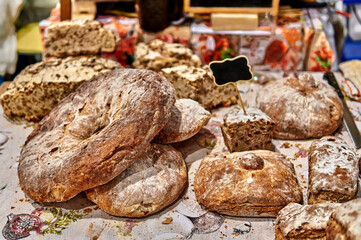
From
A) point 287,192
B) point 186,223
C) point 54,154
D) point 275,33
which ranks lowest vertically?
point 186,223

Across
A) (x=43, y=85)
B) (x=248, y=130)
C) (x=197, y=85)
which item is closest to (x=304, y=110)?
(x=248, y=130)

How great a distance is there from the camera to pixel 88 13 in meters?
3.52

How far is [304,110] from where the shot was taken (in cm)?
253

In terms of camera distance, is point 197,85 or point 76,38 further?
point 76,38

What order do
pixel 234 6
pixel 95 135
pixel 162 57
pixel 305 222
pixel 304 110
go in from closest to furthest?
1. pixel 305 222
2. pixel 95 135
3. pixel 304 110
4. pixel 162 57
5. pixel 234 6

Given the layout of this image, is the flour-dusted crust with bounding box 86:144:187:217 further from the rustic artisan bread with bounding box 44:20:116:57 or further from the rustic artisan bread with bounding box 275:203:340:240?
the rustic artisan bread with bounding box 44:20:116:57

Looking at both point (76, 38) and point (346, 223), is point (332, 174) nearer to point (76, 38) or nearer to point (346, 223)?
point (346, 223)

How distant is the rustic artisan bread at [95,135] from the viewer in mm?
1898

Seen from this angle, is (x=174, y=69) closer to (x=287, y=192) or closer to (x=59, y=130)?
(x=59, y=130)

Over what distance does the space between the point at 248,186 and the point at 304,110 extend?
2.90 feet

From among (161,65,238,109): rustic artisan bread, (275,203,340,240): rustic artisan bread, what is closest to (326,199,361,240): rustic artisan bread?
(275,203,340,240): rustic artisan bread

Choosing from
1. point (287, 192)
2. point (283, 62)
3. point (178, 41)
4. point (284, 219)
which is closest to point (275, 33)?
point (283, 62)

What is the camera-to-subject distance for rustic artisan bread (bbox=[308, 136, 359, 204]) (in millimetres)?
1897

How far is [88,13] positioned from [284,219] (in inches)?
107
